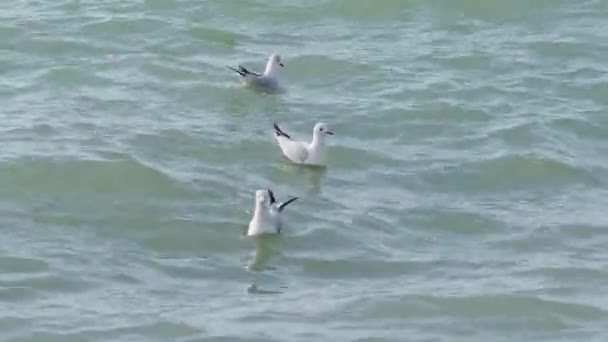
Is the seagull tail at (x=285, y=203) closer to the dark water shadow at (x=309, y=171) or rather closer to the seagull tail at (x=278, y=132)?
the dark water shadow at (x=309, y=171)

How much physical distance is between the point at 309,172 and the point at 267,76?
278 centimetres

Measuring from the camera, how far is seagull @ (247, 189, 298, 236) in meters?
13.9

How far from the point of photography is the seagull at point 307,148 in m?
16.3

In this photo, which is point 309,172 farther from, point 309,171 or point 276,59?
point 276,59

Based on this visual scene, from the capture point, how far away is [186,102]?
59.0 feet

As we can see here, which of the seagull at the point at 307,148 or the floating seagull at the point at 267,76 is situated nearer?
the seagull at the point at 307,148

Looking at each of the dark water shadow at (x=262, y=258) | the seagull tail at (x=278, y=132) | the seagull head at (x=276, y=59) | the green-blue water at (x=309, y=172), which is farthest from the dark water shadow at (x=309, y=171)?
the seagull head at (x=276, y=59)

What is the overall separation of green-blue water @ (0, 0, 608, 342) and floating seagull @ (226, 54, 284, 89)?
18 centimetres

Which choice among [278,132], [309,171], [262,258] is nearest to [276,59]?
[278,132]

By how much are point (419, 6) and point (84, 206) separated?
8736 mm

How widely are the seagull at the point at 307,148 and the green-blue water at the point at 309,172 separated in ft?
0.52

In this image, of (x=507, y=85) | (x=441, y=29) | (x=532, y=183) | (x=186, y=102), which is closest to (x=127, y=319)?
(x=532, y=183)

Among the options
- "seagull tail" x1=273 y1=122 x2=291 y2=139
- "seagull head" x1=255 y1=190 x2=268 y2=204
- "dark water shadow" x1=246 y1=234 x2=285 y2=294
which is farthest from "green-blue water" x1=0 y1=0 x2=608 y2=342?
"seagull head" x1=255 y1=190 x2=268 y2=204

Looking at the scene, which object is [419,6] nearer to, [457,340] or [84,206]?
[84,206]
